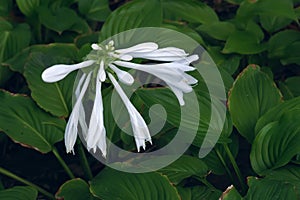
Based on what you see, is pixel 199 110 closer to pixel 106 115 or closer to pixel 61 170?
pixel 106 115

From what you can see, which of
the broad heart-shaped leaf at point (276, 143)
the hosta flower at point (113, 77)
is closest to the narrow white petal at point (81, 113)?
the hosta flower at point (113, 77)

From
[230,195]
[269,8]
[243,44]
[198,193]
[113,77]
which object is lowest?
[198,193]

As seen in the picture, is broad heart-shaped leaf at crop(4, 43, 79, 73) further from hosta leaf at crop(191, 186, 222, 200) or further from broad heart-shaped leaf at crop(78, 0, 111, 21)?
hosta leaf at crop(191, 186, 222, 200)

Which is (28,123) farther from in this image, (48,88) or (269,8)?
(269,8)

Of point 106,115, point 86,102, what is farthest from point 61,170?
point 86,102

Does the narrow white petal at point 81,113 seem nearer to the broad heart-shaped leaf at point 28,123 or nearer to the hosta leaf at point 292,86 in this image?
the broad heart-shaped leaf at point 28,123

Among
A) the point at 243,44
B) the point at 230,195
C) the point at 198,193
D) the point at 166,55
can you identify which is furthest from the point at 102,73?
the point at 243,44

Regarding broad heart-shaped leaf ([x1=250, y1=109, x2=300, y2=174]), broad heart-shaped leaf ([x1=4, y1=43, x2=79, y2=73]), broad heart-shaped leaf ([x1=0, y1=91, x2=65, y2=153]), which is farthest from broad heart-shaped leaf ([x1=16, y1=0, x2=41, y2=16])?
broad heart-shaped leaf ([x1=250, y1=109, x2=300, y2=174])
